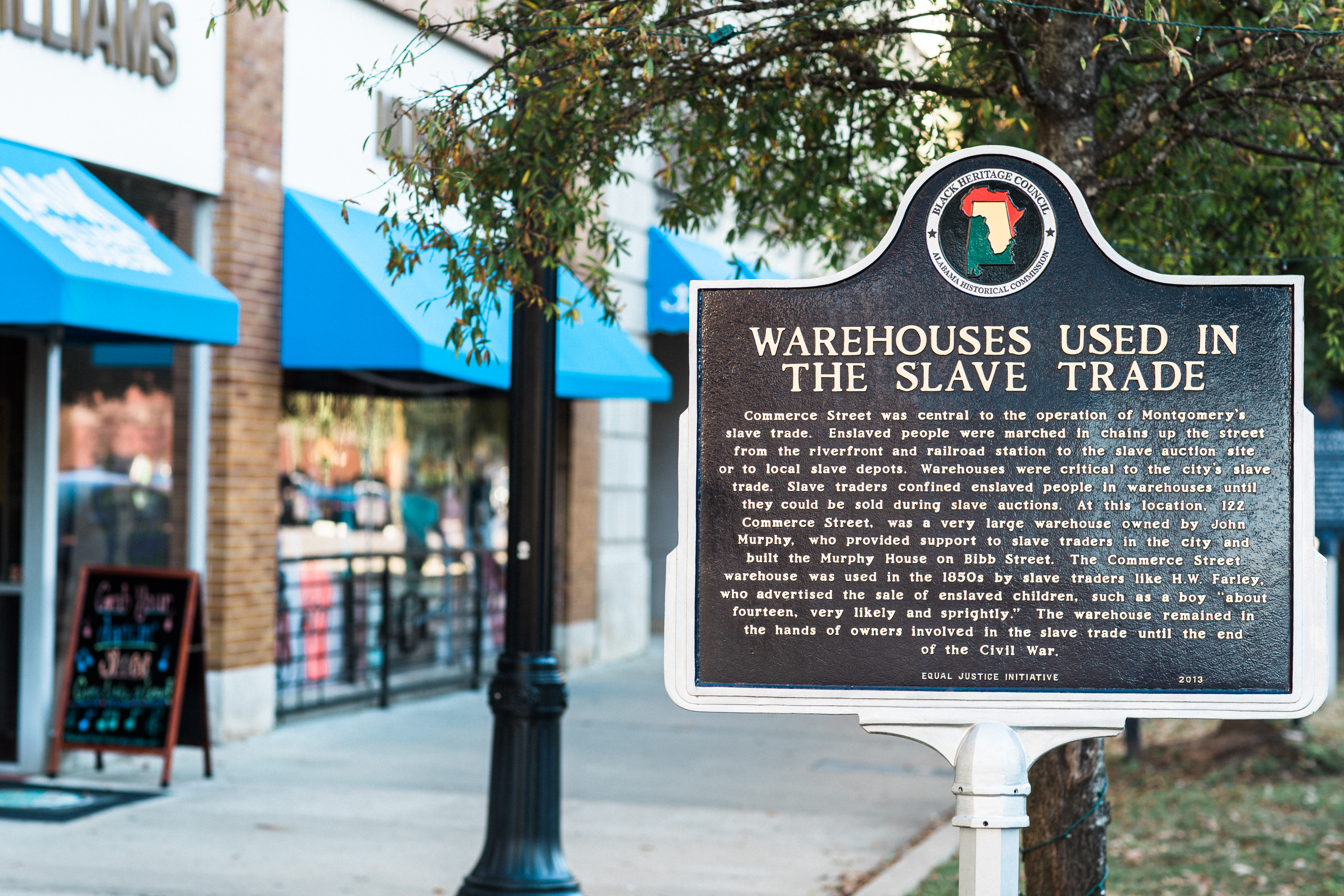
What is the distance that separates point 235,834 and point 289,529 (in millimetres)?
3610

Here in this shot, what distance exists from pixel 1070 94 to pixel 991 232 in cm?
123

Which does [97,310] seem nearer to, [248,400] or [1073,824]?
[248,400]

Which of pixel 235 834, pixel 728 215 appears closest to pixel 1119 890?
pixel 235 834

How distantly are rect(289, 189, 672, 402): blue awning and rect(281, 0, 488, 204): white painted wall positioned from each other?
8.1 inches

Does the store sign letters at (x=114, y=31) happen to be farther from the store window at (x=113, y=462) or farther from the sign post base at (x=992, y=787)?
the sign post base at (x=992, y=787)

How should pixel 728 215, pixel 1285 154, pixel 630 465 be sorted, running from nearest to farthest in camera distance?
1. pixel 1285 154
2. pixel 630 465
3. pixel 728 215

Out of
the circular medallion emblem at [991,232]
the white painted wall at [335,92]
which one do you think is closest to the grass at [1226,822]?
the circular medallion emblem at [991,232]

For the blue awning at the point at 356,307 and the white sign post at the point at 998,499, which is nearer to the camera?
the white sign post at the point at 998,499

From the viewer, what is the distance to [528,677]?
18.7ft

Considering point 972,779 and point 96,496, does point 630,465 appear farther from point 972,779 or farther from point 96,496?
point 972,779

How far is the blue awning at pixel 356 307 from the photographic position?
9711 mm

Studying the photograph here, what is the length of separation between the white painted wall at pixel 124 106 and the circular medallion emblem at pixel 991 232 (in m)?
5.97

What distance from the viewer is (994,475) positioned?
3.87 metres

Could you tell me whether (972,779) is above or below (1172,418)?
below
